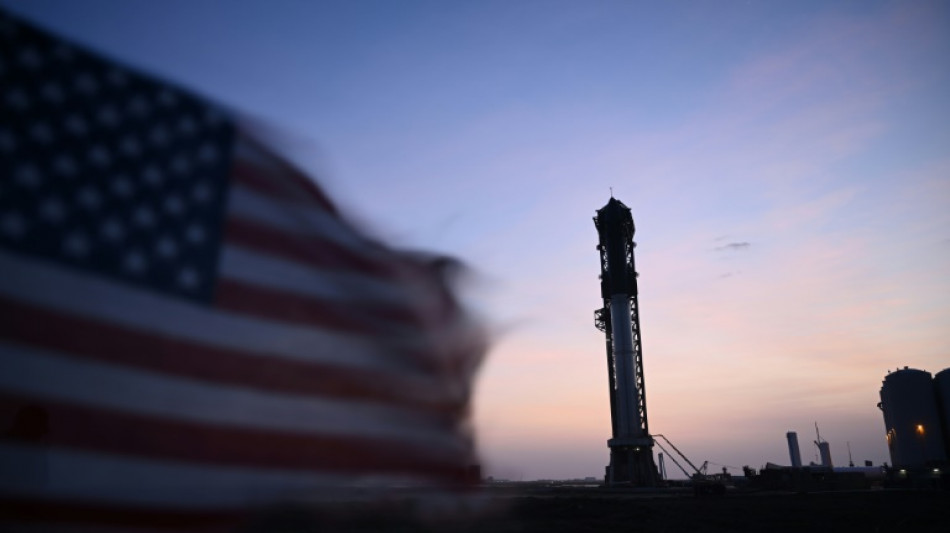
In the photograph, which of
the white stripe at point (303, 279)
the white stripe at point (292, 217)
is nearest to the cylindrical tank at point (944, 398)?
the white stripe at point (303, 279)

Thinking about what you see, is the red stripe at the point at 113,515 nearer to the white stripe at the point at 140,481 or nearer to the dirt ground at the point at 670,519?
the white stripe at the point at 140,481

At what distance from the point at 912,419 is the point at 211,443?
82.3m

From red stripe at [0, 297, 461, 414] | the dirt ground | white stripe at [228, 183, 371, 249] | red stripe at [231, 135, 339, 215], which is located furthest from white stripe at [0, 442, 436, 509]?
the dirt ground

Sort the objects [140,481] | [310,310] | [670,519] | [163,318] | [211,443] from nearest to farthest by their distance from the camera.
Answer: [140,481], [163,318], [211,443], [310,310], [670,519]

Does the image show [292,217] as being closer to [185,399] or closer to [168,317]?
[168,317]

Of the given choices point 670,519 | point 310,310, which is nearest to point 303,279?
point 310,310

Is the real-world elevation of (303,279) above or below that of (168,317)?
above

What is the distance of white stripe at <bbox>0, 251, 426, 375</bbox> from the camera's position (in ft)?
19.6

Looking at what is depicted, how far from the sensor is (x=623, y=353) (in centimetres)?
6500

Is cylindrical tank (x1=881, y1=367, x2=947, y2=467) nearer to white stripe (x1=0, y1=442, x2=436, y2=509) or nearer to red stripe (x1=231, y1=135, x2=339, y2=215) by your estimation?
red stripe (x1=231, y1=135, x2=339, y2=215)

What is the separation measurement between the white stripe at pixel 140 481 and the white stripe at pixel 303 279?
2.20 m

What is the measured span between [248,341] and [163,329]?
1066mm

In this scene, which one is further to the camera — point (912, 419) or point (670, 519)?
point (912, 419)

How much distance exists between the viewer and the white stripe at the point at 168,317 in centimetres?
597
